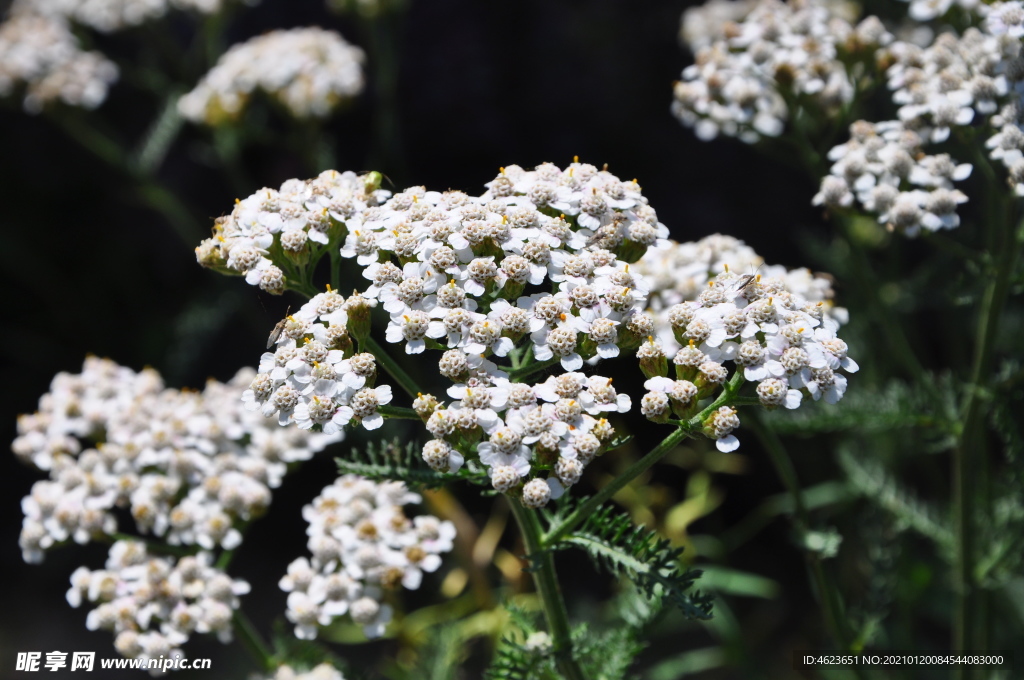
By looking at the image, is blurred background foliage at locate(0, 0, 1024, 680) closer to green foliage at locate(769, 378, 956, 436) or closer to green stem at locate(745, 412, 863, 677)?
green foliage at locate(769, 378, 956, 436)

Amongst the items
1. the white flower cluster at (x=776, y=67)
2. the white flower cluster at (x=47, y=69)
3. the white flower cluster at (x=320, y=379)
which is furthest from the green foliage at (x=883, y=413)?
the white flower cluster at (x=47, y=69)

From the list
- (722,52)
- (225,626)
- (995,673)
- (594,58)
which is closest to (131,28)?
(594,58)

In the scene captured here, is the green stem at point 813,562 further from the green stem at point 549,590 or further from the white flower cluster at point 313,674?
the white flower cluster at point 313,674

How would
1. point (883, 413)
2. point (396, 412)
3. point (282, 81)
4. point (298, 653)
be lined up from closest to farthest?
1. point (396, 412)
2. point (298, 653)
3. point (883, 413)
4. point (282, 81)

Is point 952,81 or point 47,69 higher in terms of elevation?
point 47,69

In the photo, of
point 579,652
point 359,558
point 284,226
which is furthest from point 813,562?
point 284,226

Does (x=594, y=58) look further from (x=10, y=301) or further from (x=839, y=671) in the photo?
(x=10, y=301)

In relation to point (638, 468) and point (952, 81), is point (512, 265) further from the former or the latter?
point (952, 81)
